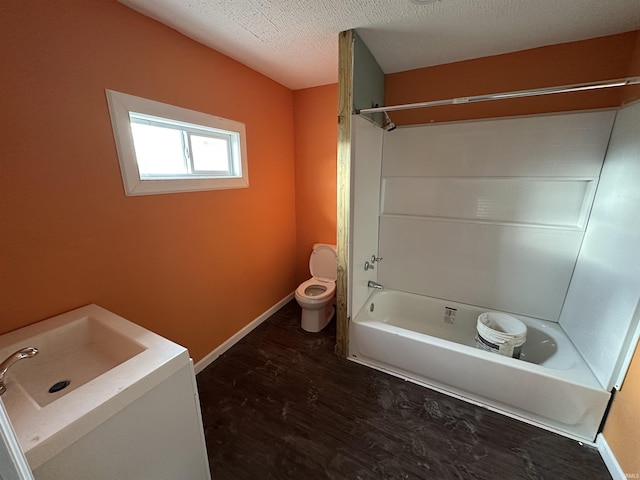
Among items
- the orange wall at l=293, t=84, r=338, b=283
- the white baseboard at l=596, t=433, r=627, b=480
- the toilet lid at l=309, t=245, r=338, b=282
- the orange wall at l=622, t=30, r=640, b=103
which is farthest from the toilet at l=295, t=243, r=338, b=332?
the orange wall at l=622, t=30, r=640, b=103

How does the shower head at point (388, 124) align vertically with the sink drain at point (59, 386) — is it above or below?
above

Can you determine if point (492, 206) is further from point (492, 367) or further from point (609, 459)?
point (609, 459)

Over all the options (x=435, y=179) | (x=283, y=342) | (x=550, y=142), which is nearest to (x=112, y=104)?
(x=283, y=342)

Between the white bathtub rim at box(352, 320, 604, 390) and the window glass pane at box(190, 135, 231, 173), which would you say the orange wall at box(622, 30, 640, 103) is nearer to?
the white bathtub rim at box(352, 320, 604, 390)

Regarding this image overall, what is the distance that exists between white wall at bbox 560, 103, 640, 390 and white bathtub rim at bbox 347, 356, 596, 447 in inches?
14.9

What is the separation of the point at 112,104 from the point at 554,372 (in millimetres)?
2869

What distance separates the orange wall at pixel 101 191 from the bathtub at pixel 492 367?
1.30 meters

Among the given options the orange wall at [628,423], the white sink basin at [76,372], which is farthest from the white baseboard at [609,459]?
the white sink basin at [76,372]

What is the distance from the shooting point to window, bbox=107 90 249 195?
138cm

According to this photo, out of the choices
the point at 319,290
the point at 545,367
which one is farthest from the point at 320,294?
the point at 545,367

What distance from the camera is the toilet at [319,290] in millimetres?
2354

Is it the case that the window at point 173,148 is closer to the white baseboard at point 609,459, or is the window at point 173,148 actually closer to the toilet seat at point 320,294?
the toilet seat at point 320,294

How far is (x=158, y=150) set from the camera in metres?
1.64

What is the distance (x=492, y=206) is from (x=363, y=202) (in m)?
1.04
